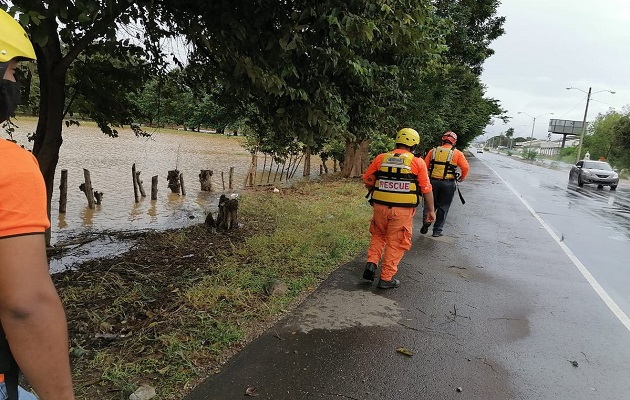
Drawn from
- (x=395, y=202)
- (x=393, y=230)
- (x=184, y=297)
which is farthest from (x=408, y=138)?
(x=184, y=297)

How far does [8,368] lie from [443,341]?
3294 millimetres

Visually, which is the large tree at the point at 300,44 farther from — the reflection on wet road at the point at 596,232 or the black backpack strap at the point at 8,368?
the reflection on wet road at the point at 596,232

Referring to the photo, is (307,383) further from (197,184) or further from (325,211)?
(197,184)

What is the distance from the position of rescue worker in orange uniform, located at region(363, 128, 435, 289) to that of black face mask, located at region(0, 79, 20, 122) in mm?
3947

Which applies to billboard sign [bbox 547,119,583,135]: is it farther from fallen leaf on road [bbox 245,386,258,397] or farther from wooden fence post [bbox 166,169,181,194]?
fallen leaf on road [bbox 245,386,258,397]

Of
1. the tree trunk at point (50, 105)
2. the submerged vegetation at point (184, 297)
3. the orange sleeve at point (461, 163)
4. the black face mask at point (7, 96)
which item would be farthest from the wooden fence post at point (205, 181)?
the black face mask at point (7, 96)

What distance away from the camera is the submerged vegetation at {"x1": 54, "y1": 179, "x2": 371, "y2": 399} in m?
2.94

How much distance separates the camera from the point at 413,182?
4.81 meters

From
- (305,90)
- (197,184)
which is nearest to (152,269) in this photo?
(305,90)

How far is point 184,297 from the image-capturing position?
4.19m

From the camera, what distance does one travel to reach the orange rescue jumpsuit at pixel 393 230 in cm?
475

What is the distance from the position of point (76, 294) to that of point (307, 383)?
2901mm

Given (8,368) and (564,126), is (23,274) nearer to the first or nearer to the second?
(8,368)

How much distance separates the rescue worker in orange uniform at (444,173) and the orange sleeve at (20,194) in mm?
7229
